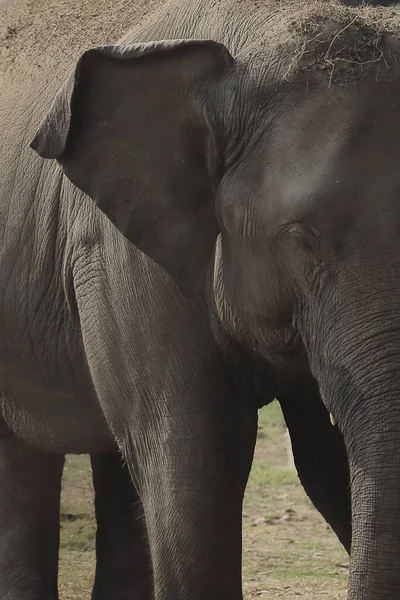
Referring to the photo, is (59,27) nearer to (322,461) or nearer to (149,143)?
(149,143)

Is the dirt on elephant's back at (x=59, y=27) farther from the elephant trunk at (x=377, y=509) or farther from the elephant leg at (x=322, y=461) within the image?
the elephant trunk at (x=377, y=509)

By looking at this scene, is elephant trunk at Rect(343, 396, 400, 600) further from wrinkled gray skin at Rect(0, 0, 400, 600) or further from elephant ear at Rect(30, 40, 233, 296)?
elephant ear at Rect(30, 40, 233, 296)

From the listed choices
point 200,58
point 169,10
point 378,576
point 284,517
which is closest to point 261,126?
point 200,58

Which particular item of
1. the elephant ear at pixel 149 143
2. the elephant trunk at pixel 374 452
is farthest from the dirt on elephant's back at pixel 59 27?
the elephant trunk at pixel 374 452

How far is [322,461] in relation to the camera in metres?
5.30

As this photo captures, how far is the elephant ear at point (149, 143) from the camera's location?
4410 mm

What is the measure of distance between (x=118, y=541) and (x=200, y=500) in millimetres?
1680

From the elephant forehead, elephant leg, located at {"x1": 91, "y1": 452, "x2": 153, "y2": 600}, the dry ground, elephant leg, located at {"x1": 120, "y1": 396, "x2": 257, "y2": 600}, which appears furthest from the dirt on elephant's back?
the dry ground

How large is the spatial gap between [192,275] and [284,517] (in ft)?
13.9

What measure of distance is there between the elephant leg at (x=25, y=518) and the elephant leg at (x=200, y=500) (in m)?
1.37

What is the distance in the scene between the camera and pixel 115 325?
475 cm

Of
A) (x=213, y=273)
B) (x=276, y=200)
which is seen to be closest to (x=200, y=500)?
(x=213, y=273)

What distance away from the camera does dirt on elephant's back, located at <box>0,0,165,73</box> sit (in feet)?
17.4

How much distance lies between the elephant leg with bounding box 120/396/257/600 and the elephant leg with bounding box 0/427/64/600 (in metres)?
1.37
